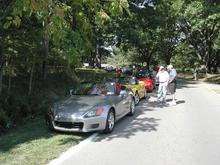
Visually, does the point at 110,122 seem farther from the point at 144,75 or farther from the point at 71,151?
the point at 144,75

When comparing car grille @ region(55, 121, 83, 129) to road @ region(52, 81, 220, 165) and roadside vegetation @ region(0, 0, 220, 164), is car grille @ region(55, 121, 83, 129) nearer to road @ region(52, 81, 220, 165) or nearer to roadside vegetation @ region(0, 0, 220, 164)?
road @ region(52, 81, 220, 165)

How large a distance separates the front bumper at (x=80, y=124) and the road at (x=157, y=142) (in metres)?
0.32

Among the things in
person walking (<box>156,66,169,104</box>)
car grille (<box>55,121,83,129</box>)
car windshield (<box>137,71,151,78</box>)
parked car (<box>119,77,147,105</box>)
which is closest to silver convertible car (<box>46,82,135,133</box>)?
car grille (<box>55,121,83,129</box>)

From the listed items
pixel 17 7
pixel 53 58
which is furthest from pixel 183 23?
pixel 17 7

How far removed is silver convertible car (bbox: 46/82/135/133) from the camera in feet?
30.4

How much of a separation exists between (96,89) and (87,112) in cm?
225

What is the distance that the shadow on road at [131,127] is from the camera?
9.45 m

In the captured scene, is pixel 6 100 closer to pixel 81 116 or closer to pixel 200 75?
pixel 81 116

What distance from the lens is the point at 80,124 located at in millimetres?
9242

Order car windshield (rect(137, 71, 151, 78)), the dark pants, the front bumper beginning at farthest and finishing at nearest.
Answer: car windshield (rect(137, 71, 151, 78)) < the dark pants < the front bumper

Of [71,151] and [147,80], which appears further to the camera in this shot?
[147,80]

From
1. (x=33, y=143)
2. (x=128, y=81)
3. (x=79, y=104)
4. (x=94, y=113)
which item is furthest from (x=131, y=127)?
(x=128, y=81)

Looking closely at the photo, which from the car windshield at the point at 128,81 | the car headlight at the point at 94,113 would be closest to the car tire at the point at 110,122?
the car headlight at the point at 94,113

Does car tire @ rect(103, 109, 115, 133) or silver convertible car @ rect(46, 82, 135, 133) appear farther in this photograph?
car tire @ rect(103, 109, 115, 133)
